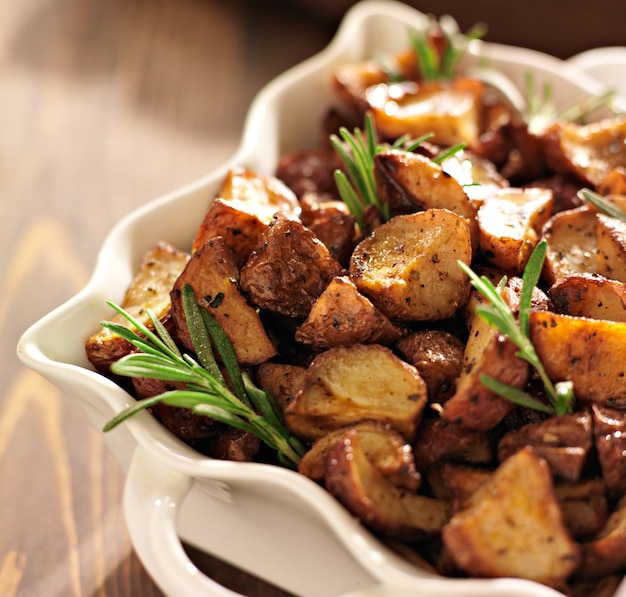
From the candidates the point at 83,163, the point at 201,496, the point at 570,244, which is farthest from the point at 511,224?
the point at 83,163

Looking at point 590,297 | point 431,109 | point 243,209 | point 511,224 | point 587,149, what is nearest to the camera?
point 590,297

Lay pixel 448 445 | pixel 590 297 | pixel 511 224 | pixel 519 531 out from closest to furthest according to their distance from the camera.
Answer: pixel 519 531
pixel 448 445
pixel 590 297
pixel 511 224

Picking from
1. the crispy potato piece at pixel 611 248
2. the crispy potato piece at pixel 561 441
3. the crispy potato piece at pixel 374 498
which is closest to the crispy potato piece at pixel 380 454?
the crispy potato piece at pixel 374 498

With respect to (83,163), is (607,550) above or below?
below

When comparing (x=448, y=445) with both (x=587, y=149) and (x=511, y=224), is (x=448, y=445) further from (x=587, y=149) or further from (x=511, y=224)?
(x=587, y=149)

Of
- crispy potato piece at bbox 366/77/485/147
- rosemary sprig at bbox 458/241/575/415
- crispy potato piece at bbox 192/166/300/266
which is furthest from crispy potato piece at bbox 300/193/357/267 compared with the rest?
crispy potato piece at bbox 366/77/485/147

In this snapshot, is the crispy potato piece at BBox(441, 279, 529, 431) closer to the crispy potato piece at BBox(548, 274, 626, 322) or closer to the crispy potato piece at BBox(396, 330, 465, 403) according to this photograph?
the crispy potato piece at BBox(396, 330, 465, 403)

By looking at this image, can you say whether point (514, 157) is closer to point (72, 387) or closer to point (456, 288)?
point (456, 288)

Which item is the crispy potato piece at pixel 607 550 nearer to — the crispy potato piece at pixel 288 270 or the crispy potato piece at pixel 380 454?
the crispy potato piece at pixel 380 454
